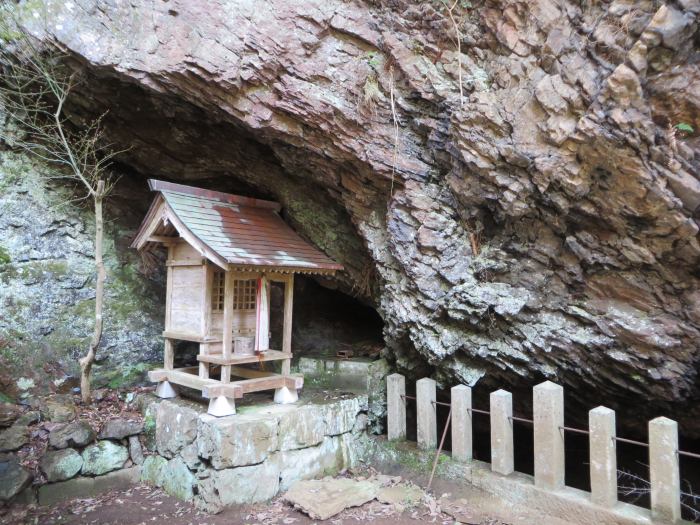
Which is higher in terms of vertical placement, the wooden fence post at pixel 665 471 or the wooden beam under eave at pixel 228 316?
the wooden beam under eave at pixel 228 316

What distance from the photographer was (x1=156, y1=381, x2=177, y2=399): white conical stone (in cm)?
697

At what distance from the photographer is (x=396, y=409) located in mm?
6988

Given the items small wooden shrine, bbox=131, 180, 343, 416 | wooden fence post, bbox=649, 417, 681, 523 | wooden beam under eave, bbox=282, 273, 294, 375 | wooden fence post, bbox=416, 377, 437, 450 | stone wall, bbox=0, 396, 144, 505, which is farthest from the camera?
wooden beam under eave, bbox=282, 273, 294, 375

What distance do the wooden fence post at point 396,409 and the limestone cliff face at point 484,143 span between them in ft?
1.48

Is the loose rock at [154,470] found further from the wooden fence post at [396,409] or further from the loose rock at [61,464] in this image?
the wooden fence post at [396,409]

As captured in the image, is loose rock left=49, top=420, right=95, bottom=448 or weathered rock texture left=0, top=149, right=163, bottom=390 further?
weathered rock texture left=0, top=149, right=163, bottom=390

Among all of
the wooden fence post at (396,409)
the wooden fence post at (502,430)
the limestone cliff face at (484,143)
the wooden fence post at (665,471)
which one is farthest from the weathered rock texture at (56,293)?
the wooden fence post at (665,471)

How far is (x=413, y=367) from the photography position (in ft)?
24.1

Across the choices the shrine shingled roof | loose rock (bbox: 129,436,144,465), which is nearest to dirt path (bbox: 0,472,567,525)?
loose rock (bbox: 129,436,144,465)

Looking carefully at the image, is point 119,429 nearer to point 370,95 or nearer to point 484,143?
point 370,95

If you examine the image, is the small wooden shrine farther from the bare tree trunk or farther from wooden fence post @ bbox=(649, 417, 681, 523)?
wooden fence post @ bbox=(649, 417, 681, 523)

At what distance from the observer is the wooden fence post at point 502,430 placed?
5668 millimetres

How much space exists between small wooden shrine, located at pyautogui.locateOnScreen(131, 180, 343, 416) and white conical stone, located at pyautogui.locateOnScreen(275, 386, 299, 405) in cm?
2

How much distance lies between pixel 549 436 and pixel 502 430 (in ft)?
1.96
